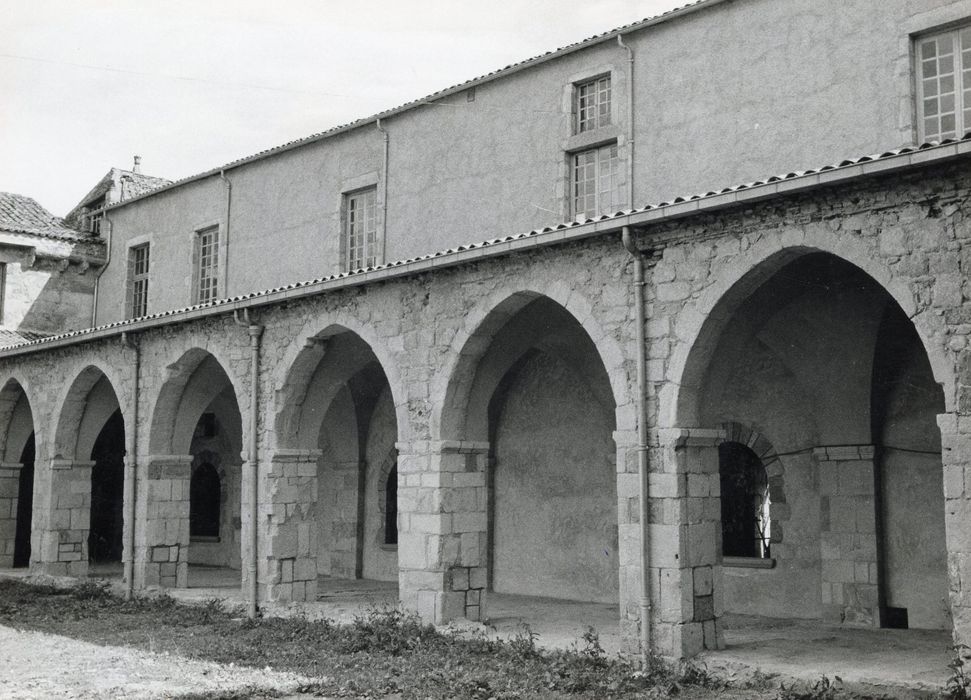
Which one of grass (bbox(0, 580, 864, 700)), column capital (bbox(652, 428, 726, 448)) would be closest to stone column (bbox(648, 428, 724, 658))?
column capital (bbox(652, 428, 726, 448))

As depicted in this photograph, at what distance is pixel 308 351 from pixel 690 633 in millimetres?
5710

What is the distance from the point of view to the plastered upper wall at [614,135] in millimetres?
10633

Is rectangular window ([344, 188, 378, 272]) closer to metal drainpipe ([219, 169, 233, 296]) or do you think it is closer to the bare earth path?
metal drainpipe ([219, 169, 233, 296])

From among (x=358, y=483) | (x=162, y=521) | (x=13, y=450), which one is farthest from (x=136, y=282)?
(x=162, y=521)

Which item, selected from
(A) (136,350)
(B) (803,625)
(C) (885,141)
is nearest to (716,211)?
(C) (885,141)

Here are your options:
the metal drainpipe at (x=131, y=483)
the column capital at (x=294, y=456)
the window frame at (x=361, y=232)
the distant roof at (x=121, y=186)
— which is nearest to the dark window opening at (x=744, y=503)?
the column capital at (x=294, y=456)

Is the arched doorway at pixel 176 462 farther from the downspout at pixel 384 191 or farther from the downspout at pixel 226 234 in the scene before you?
the downspout at pixel 226 234

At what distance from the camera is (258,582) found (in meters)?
12.6

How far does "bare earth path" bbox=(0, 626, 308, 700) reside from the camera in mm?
7895

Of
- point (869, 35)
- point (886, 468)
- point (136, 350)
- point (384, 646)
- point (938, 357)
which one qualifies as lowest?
point (384, 646)

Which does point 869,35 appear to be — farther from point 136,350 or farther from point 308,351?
point 136,350

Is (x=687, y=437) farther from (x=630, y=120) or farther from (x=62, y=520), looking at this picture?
(x=62, y=520)

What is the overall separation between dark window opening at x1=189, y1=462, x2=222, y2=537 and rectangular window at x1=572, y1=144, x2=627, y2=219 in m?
9.20

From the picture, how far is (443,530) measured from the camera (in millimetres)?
10633
